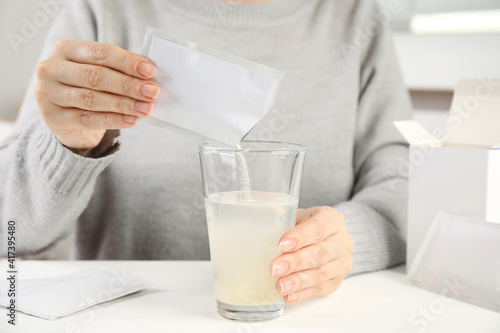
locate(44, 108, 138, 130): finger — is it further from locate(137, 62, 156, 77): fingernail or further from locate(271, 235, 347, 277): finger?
locate(271, 235, 347, 277): finger

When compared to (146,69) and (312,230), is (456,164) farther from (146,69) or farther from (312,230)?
(146,69)

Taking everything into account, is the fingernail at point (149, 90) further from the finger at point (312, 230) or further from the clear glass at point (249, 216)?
the finger at point (312, 230)

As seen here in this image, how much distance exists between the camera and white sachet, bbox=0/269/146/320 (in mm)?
525

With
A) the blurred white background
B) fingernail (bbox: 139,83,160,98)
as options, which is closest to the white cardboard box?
fingernail (bbox: 139,83,160,98)

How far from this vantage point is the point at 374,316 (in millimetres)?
542

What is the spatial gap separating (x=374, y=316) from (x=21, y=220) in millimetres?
603

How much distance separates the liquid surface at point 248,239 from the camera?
50 centimetres

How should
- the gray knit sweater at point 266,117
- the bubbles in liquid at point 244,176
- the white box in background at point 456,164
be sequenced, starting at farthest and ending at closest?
the gray knit sweater at point 266,117, the white box in background at point 456,164, the bubbles in liquid at point 244,176

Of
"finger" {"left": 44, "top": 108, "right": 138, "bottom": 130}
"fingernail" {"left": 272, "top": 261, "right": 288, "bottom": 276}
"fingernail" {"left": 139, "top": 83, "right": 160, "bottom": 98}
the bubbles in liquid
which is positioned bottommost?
"fingernail" {"left": 272, "top": 261, "right": 288, "bottom": 276}

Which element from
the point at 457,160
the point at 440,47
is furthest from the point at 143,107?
the point at 440,47

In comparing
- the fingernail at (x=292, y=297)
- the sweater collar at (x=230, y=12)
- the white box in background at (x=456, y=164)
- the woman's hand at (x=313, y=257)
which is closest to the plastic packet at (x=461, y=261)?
the white box in background at (x=456, y=164)

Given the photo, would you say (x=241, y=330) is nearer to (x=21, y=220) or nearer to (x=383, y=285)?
(x=383, y=285)

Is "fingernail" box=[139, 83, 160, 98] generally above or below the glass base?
above

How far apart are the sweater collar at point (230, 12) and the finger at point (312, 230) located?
55 centimetres
